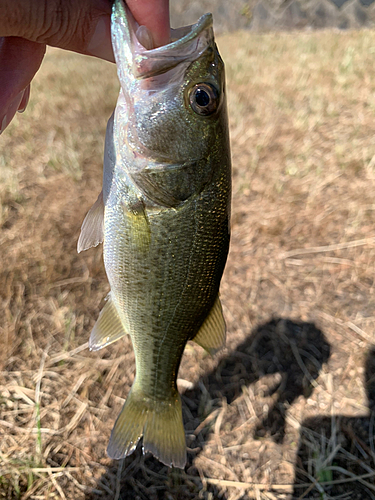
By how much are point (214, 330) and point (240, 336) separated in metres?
1.48

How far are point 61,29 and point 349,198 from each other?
3214mm

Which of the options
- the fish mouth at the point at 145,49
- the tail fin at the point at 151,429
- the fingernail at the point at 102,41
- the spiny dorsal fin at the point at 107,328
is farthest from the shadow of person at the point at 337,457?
the fingernail at the point at 102,41

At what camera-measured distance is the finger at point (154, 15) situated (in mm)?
1271

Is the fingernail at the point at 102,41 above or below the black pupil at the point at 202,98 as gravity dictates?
above

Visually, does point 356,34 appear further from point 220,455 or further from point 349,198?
point 220,455

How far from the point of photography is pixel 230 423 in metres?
2.63

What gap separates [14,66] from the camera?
5.23 ft

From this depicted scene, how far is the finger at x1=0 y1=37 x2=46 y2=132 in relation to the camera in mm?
1567

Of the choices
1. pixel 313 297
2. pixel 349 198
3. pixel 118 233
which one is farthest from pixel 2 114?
pixel 349 198

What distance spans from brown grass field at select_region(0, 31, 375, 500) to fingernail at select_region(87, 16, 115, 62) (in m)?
2.02

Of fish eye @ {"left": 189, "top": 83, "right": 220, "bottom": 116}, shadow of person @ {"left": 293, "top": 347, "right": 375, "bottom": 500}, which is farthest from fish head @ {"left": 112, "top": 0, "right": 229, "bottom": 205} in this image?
shadow of person @ {"left": 293, "top": 347, "right": 375, "bottom": 500}

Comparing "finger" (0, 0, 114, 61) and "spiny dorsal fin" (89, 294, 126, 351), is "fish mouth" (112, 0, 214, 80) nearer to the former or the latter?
"finger" (0, 0, 114, 61)

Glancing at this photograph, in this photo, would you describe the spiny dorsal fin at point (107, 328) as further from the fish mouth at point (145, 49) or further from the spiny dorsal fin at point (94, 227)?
the fish mouth at point (145, 49)

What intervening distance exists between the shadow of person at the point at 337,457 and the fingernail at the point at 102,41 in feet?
8.22
